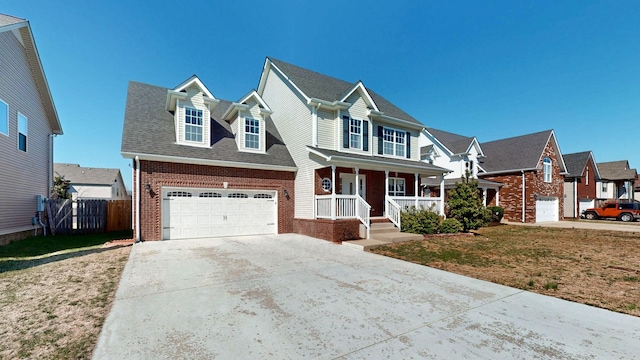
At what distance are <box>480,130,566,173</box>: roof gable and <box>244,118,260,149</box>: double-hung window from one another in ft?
68.9

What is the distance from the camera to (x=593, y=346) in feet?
11.3

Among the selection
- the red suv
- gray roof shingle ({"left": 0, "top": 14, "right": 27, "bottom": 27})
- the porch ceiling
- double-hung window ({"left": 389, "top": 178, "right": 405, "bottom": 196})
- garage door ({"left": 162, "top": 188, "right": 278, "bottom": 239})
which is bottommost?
the red suv

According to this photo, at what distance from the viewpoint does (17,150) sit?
12.3 metres

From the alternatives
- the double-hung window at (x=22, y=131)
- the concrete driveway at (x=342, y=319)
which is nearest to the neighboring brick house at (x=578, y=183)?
the concrete driveway at (x=342, y=319)

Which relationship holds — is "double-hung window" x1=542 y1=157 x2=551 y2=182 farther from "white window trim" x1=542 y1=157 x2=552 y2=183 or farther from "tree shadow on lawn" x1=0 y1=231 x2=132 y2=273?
"tree shadow on lawn" x1=0 y1=231 x2=132 y2=273

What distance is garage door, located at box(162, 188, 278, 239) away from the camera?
11508 millimetres

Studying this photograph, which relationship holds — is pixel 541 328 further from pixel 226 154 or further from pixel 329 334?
pixel 226 154

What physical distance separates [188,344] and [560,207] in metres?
32.0

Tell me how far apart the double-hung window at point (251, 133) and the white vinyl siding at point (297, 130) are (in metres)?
1.91

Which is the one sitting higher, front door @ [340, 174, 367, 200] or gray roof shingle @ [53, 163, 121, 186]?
gray roof shingle @ [53, 163, 121, 186]

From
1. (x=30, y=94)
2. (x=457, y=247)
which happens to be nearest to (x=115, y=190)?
(x=30, y=94)

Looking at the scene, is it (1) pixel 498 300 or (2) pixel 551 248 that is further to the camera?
(2) pixel 551 248

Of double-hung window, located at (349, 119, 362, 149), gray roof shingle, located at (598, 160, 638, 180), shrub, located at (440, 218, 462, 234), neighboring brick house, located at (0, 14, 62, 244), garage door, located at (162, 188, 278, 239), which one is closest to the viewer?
neighboring brick house, located at (0, 14, 62, 244)

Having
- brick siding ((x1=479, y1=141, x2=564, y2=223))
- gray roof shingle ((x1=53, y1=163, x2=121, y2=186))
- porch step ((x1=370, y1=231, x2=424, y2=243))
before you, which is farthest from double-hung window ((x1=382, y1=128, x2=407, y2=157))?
gray roof shingle ((x1=53, y1=163, x2=121, y2=186))
